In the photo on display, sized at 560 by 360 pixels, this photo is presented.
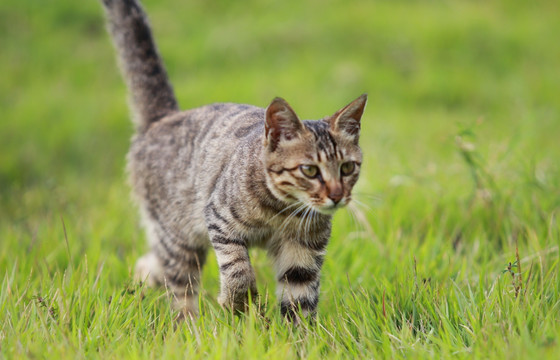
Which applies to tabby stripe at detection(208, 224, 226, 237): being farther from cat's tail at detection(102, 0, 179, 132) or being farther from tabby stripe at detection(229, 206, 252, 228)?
cat's tail at detection(102, 0, 179, 132)

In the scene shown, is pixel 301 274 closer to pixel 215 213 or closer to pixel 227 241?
pixel 227 241

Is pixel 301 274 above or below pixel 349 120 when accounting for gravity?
below

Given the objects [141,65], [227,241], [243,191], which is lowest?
[227,241]

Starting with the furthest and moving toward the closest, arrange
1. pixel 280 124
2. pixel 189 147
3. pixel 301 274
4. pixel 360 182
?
pixel 360 182 < pixel 189 147 < pixel 301 274 < pixel 280 124

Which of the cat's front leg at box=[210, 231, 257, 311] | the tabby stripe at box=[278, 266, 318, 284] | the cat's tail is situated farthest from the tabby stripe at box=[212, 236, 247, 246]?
the cat's tail

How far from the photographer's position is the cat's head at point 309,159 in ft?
8.84

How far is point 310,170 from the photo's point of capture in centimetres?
275

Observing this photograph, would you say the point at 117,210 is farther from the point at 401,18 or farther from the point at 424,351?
the point at 401,18

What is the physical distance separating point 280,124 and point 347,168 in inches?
15.8

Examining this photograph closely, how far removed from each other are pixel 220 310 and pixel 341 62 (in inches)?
232

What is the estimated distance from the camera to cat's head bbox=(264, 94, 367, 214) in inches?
106

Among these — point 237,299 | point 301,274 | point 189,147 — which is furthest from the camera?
point 189,147

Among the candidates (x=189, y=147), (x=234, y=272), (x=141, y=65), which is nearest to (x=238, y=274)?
(x=234, y=272)

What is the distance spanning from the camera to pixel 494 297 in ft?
8.66
